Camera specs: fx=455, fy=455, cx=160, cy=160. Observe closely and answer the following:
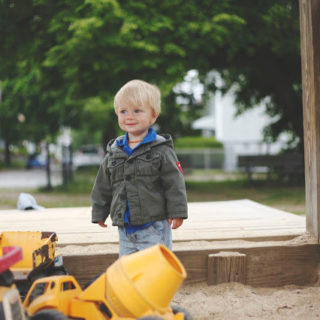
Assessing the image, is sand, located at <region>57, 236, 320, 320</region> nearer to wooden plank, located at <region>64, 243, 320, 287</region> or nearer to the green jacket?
wooden plank, located at <region>64, 243, 320, 287</region>

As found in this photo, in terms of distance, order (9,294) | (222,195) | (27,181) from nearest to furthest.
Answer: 1. (9,294)
2. (222,195)
3. (27,181)

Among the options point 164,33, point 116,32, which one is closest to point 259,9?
point 164,33

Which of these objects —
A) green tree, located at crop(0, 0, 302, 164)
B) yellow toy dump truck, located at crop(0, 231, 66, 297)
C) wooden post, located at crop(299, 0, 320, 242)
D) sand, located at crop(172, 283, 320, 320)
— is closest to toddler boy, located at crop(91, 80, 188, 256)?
yellow toy dump truck, located at crop(0, 231, 66, 297)

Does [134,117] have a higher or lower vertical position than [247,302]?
higher

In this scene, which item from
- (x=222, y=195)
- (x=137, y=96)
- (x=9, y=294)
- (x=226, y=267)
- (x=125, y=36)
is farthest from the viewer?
(x=222, y=195)

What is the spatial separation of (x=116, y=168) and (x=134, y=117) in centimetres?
32

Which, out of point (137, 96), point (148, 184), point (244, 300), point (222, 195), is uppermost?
point (137, 96)

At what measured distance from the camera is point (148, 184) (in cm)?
264

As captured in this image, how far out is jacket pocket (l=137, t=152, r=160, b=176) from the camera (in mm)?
2635

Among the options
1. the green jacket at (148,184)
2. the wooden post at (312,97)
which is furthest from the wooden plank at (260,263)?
the green jacket at (148,184)

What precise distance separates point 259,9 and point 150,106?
8560 millimetres

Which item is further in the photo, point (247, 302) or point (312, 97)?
point (312, 97)

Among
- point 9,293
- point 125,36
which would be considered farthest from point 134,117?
point 125,36

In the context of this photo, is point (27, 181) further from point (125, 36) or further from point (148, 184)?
point (148, 184)
